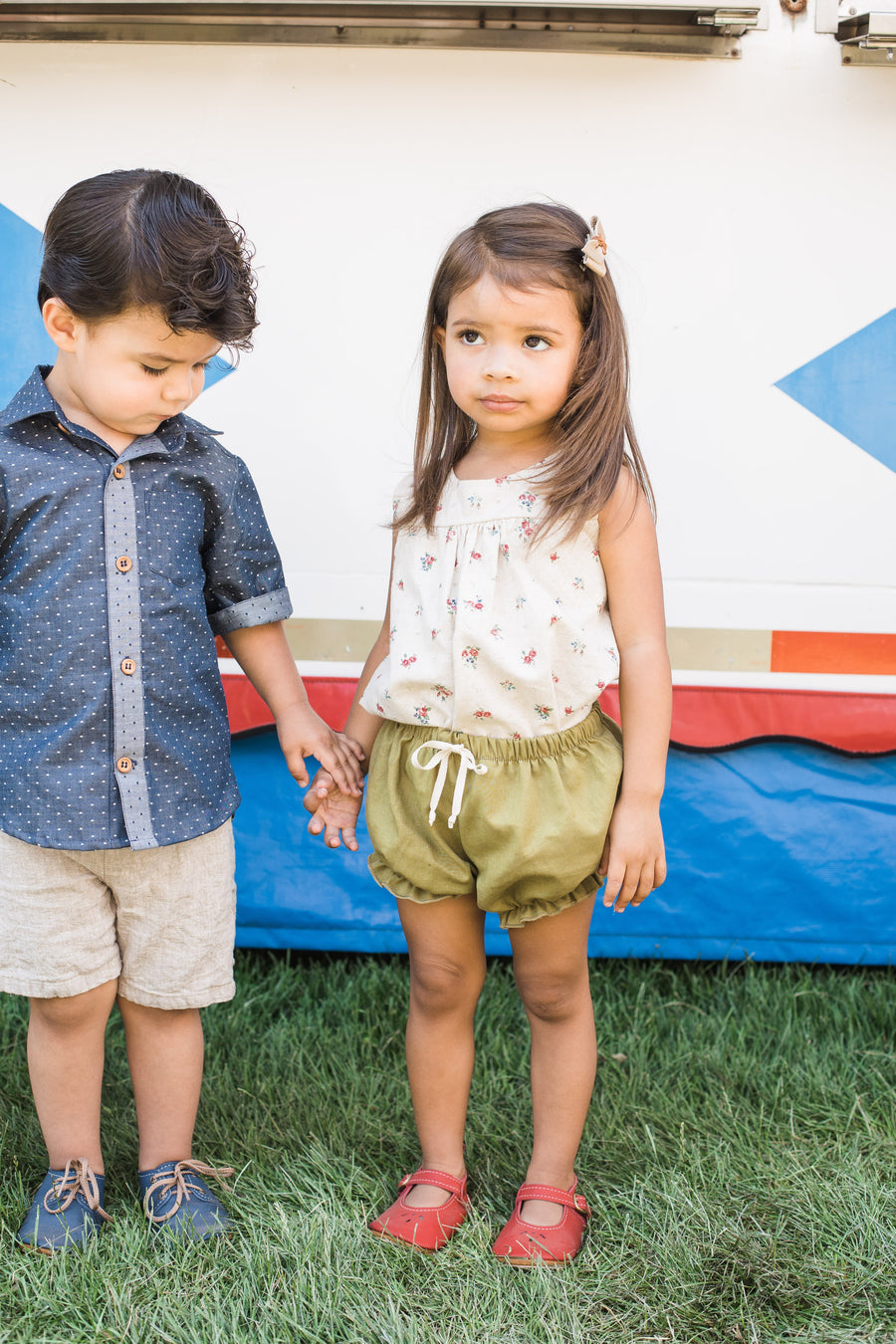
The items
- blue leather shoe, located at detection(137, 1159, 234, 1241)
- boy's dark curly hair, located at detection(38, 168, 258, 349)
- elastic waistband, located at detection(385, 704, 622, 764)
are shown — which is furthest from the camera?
blue leather shoe, located at detection(137, 1159, 234, 1241)

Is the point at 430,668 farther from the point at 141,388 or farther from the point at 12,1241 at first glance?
the point at 12,1241

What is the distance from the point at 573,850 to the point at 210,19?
168 cm

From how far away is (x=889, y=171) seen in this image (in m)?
2.25

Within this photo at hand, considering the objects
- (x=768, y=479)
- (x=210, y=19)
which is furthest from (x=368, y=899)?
(x=210, y=19)

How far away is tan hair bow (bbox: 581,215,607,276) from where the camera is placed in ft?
5.57

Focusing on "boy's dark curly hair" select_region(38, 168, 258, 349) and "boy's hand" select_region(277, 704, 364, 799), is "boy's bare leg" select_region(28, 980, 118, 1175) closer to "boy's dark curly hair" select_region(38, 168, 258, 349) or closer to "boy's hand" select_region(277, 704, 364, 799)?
"boy's hand" select_region(277, 704, 364, 799)

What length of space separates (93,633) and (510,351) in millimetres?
726

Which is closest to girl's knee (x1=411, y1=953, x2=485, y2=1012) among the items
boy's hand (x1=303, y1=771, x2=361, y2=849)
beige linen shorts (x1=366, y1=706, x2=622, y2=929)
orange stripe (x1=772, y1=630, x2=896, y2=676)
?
beige linen shorts (x1=366, y1=706, x2=622, y2=929)

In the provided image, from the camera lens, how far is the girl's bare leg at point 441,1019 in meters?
1.89

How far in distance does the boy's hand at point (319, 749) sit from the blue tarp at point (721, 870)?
56 centimetres

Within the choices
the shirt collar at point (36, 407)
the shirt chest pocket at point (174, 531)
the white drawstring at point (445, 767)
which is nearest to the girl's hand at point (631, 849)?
the white drawstring at point (445, 767)

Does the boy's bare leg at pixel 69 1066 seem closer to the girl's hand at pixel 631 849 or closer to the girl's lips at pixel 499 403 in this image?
the girl's hand at pixel 631 849

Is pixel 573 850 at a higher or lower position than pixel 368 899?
higher

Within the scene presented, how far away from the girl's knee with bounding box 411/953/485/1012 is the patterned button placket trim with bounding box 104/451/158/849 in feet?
1.55
